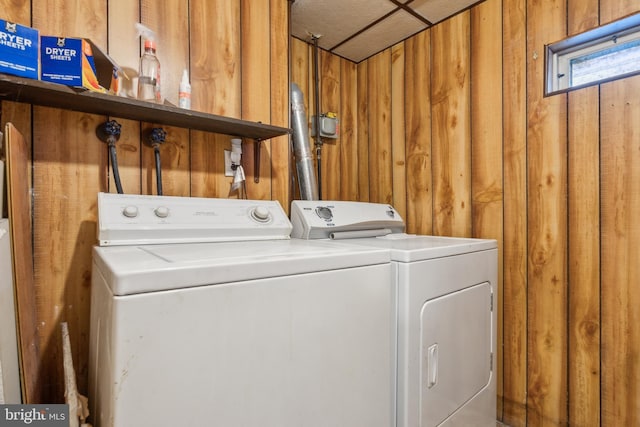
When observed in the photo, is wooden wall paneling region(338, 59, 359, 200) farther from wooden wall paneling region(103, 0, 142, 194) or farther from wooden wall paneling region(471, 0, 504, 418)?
wooden wall paneling region(103, 0, 142, 194)

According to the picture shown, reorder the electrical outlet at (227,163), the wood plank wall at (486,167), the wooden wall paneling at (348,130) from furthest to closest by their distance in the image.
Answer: the wooden wall paneling at (348,130)
the electrical outlet at (227,163)
the wood plank wall at (486,167)

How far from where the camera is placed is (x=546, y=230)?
64.2 inches

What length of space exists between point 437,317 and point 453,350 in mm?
191

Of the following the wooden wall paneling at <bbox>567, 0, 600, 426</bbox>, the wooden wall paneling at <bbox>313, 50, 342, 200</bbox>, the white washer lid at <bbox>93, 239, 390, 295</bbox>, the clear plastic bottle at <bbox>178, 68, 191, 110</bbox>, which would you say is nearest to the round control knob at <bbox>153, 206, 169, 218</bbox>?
the white washer lid at <bbox>93, 239, 390, 295</bbox>

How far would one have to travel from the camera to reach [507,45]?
178cm

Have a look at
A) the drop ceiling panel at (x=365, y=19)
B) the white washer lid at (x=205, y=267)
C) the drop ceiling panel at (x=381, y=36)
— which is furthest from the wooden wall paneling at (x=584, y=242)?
the white washer lid at (x=205, y=267)

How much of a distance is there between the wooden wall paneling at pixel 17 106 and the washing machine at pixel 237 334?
1.24ft

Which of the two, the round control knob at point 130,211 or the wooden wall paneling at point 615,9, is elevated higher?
the wooden wall paneling at point 615,9

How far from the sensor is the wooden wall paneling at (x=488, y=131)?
70.9 inches

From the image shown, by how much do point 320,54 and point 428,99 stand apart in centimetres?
85

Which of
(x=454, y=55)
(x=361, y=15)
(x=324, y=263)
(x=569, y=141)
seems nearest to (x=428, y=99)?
(x=454, y=55)

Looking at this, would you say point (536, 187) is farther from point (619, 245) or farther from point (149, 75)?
point (149, 75)

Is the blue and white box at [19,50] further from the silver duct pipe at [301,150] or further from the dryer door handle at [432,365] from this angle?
the dryer door handle at [432,365]

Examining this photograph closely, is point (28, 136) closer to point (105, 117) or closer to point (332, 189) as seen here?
point (105, 117)
